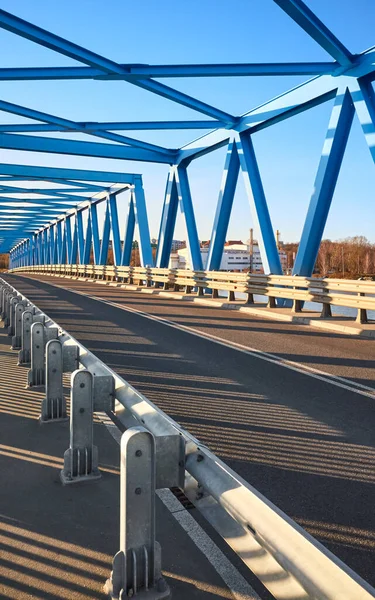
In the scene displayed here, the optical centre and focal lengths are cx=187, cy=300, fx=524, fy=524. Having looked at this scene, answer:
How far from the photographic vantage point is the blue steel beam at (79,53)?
12.3 meters

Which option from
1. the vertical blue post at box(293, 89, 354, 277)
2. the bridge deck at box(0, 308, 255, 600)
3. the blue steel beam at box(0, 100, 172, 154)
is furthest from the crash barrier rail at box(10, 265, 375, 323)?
the bridge deck at box(0, 308, 255, 600)

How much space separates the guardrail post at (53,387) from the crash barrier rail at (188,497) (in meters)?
1.11

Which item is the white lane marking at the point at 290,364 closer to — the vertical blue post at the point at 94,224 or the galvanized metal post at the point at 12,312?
the galvanized metal post at the point at 12,312

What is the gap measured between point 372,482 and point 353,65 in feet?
39.9

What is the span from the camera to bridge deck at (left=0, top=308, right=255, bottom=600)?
242 centimetres

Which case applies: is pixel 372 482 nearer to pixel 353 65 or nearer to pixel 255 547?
pixel 255 547

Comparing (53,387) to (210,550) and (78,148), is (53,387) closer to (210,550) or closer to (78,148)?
(210,550)

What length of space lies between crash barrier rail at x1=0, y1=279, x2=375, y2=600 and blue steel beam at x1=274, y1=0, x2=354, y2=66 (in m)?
9.95

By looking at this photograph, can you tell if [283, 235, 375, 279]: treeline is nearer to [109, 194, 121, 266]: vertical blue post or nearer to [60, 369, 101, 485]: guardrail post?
[109, 194, 121, 266]: vertical blue post

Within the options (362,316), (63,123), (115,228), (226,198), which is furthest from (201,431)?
(115,228)

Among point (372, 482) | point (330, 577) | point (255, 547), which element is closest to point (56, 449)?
point (372, 482)

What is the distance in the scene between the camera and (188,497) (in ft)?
7.75

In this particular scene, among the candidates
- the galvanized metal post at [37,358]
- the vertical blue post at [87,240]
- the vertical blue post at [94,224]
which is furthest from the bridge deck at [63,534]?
the vertical blue post at [87,240]

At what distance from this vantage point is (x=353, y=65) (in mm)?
13016
